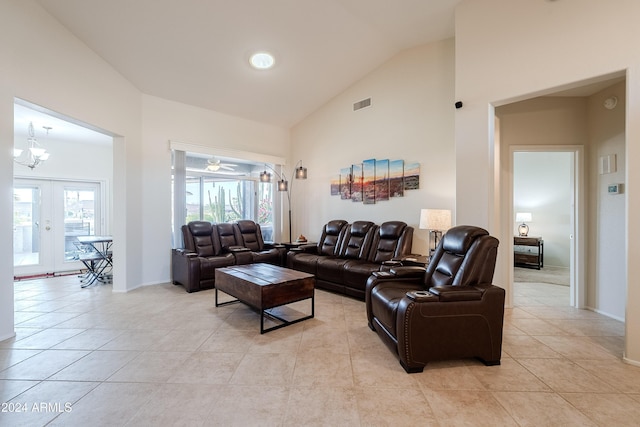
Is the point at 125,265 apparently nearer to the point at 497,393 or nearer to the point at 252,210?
the point at 252,210

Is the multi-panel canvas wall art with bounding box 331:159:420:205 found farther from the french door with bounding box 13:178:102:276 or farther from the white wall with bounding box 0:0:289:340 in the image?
the french door with bounding box 13:178:102:276

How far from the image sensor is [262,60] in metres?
4.49

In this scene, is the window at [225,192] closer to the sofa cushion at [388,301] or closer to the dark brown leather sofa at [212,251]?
the dark brown leather sofa at [212,251]

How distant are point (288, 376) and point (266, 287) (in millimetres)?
975

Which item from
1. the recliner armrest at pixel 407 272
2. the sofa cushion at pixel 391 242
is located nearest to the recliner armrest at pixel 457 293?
the recliner armrest at pixel 407 272

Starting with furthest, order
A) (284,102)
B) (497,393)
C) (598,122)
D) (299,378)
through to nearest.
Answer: (284,102) < (598,122) < (299,378) < (497,393)

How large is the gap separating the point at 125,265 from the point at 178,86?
2.98 meters

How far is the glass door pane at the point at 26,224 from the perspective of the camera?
586 centimetres

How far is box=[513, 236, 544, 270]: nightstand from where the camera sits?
20.5 feet

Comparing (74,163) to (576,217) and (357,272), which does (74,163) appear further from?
(576,217)

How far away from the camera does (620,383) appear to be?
2.13 meters

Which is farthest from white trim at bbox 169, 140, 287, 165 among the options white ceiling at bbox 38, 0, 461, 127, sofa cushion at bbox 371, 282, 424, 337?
sofa cushion at bbox 371, 282, 424, 337

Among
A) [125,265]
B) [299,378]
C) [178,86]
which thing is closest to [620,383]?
[299,378]

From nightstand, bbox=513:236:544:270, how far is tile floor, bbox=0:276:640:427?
308cm
